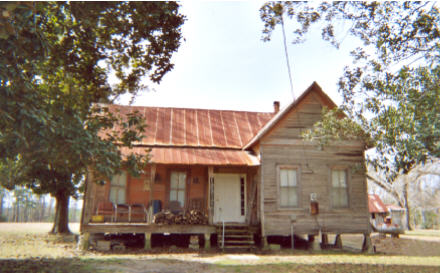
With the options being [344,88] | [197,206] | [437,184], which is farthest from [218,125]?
[437,184]

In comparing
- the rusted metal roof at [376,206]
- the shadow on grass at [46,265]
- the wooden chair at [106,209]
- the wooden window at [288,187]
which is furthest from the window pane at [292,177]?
the rusted metal roof at [376,206]

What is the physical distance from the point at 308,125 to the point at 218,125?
5554mm

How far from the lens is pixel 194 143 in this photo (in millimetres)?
16359

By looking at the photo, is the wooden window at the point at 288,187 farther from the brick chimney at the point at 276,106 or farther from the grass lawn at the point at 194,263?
the brick chimney at the point at 276,106

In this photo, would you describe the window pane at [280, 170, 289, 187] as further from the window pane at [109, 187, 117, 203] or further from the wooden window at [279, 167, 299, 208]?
the window pane at [109, 187, 117, 203]

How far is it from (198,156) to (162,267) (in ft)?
20.6

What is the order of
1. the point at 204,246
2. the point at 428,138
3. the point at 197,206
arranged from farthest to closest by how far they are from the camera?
the point at 197,206 → the point at 204,246 → the point at 428,138

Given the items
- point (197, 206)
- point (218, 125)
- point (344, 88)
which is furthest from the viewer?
point (218, 125)

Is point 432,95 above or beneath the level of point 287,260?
above

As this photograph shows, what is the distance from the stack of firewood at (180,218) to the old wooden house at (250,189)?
0.17ft

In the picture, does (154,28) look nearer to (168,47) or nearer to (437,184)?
(168,47)

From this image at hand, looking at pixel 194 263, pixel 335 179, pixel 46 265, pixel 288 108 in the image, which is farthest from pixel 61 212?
pixel 335 179

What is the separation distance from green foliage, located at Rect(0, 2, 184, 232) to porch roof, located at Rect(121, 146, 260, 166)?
3.50 m

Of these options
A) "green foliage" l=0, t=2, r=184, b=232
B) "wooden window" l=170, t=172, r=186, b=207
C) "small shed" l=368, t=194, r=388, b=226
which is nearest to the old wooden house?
"wooden window" l=170, t=172, r=186, b=207
